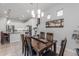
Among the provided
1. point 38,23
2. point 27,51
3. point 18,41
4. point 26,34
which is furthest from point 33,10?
point 27,51

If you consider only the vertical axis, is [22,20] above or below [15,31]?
above

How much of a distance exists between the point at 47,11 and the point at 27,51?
846 mm

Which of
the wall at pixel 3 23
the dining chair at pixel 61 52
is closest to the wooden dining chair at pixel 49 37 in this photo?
the dining chair at pixel 61 52

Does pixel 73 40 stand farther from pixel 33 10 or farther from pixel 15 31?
pixel 15 31

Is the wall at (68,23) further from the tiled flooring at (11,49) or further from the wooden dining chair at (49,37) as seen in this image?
the tiled flooring at (11,49)

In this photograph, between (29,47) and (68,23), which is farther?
(29,47)

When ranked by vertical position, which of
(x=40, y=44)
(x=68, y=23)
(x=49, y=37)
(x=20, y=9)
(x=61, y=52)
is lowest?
(x=61, y=52)

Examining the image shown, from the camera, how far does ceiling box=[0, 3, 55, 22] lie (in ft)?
6.93

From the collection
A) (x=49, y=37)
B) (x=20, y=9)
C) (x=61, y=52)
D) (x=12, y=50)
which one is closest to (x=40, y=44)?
(x=49, y=37)

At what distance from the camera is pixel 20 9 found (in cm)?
212

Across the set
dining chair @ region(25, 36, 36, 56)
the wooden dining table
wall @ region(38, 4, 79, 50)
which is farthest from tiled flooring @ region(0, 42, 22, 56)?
wall @ region(38, 4, 79, 50)

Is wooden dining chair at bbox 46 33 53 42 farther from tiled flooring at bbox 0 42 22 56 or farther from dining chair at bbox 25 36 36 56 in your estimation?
tiled flooring at bbox 0 42 22 56

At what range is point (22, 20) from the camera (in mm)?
2117

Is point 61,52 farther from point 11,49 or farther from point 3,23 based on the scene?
point 3,23
